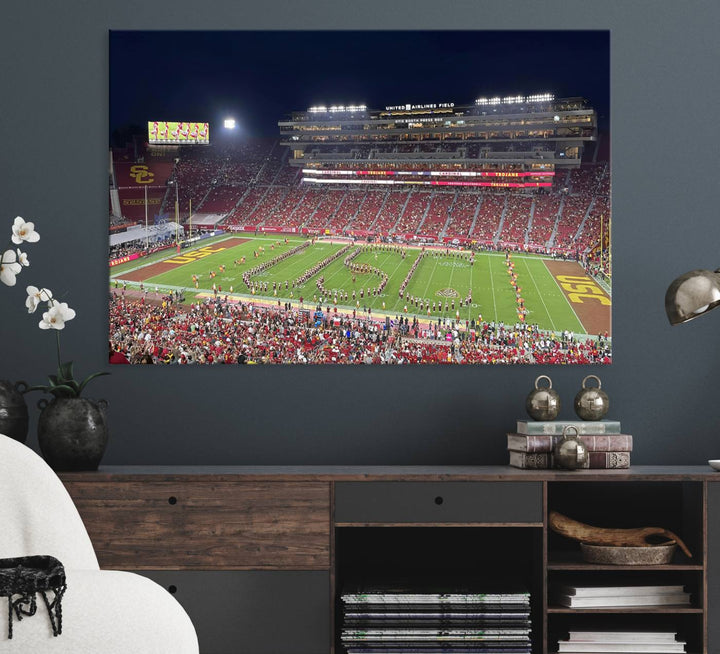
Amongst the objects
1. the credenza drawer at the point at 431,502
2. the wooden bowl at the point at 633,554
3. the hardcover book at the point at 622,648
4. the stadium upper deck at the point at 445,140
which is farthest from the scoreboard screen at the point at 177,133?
the hardcover book at the point at 622,648

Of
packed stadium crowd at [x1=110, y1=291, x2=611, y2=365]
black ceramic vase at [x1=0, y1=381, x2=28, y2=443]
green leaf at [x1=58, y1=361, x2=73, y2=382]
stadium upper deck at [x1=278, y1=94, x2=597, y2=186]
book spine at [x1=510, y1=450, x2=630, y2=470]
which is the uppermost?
stadium upper deck at [x1=278, y1=94, x2=597, y2=186]

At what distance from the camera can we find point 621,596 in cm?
264

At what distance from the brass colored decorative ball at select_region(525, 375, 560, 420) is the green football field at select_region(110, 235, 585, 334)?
0.95 feet

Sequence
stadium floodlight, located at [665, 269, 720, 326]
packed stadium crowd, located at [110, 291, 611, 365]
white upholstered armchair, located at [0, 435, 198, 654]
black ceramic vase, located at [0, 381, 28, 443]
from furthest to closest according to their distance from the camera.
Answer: packed stadium crowd, located at [110, 291, 611, 365] → black ceramic vase, located at [0, 381, 28, 443] → stadium floodlight, located at [665, 269, 720, 326] → white upholstered armchair, located at [0, 435, 198, 654]

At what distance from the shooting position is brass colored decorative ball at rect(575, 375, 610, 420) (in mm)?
2852

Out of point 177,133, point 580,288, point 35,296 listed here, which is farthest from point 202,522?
point 580,288

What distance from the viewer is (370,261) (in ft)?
10.1

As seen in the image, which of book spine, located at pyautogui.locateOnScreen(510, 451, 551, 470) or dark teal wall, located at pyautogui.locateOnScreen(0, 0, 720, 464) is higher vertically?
dark teal wall, located at pyautogui.locateOnScreen(0, 0, 720, 464)

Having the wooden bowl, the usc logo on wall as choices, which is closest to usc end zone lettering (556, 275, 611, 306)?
the wooden bowl

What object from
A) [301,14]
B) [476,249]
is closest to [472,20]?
[301,14]

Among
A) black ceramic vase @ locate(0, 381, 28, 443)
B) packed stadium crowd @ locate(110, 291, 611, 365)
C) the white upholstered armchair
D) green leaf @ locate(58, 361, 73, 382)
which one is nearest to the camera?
the white upholstered armchair

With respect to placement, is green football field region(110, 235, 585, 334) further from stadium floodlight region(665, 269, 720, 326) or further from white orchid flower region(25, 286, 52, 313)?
stadium floodlight region(665, 269, 720, 326)

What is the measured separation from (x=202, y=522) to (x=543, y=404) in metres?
1.15

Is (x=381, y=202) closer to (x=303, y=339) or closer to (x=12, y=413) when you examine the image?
(x=303, y=339)
